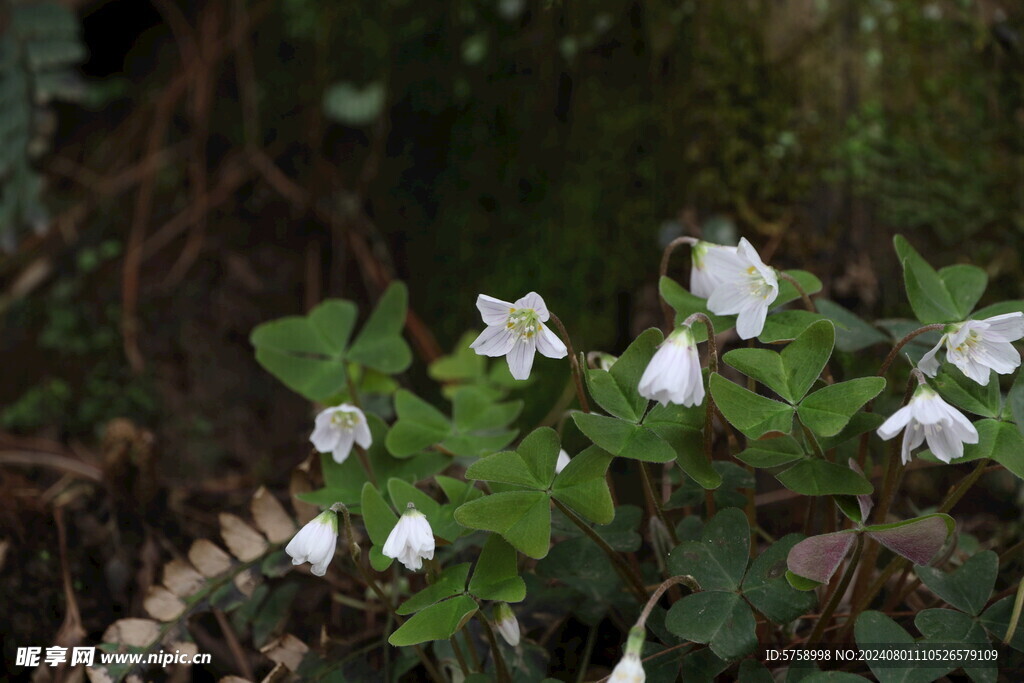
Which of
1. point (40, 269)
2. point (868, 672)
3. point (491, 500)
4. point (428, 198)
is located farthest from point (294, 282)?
point (868, 672)

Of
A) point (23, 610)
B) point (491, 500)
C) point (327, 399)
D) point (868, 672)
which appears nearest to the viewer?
point (491, 500)

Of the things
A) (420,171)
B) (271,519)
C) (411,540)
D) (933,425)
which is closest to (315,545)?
(411,540)

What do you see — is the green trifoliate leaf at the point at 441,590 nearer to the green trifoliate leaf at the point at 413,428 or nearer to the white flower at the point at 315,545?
the white flower at the point at 315,545

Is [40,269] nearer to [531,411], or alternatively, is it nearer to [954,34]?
[531,411]

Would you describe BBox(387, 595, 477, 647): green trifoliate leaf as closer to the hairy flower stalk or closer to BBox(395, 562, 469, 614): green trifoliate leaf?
BBox(395, 562, 469, 614): green trifoliate leaf

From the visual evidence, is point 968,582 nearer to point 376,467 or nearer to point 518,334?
point 518,334

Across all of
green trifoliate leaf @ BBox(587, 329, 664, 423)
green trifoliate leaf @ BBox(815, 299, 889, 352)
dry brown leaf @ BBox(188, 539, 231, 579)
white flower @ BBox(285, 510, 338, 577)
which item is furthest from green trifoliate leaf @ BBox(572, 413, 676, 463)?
dry brown leaf @ BBox(188, 539, 231, 579)
